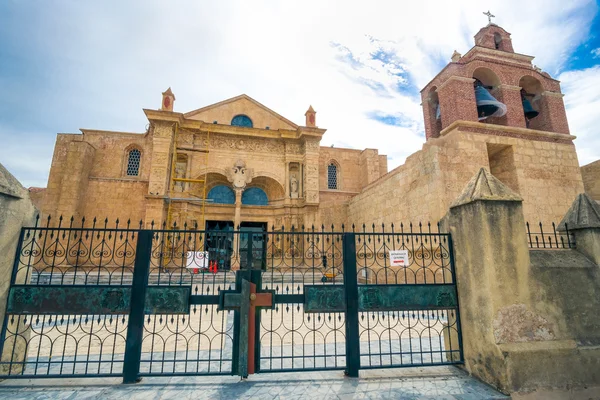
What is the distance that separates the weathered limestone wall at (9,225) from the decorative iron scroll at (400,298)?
193 inches

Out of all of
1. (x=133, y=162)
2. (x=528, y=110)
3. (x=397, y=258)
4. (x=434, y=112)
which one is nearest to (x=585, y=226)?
(x=397, y=258)

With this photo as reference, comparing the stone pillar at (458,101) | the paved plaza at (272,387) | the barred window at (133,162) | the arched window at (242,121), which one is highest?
the arched window at (242,121)

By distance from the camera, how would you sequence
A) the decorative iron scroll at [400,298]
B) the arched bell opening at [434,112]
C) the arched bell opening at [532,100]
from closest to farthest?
the decorative iron scroll at [400,298], the arched bell opening at [532,100], the arched bell opening at [434,112]

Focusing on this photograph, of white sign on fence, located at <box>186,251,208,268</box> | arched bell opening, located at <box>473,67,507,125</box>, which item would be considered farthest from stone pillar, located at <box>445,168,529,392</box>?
arched bell opening, located at <box>473,67,507,125</box>

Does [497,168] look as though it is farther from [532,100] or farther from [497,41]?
[497,41]

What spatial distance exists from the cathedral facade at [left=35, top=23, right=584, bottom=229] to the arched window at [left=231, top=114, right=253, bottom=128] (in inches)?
2.8

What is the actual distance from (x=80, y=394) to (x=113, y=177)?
1858cm

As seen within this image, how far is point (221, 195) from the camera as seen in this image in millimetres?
19422

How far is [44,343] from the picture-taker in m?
5.72

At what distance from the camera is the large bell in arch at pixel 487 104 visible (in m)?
10.7

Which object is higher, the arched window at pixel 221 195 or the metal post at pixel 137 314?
the arched window at pixel 221 195

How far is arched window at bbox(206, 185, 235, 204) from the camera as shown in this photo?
19.3 m

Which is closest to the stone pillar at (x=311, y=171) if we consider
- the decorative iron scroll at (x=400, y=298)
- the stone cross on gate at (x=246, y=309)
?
the decorative iron scroll at (x=400, y=298)

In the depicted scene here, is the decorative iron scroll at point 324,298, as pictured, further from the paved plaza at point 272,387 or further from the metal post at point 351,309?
the paved plaza at point 272,387
